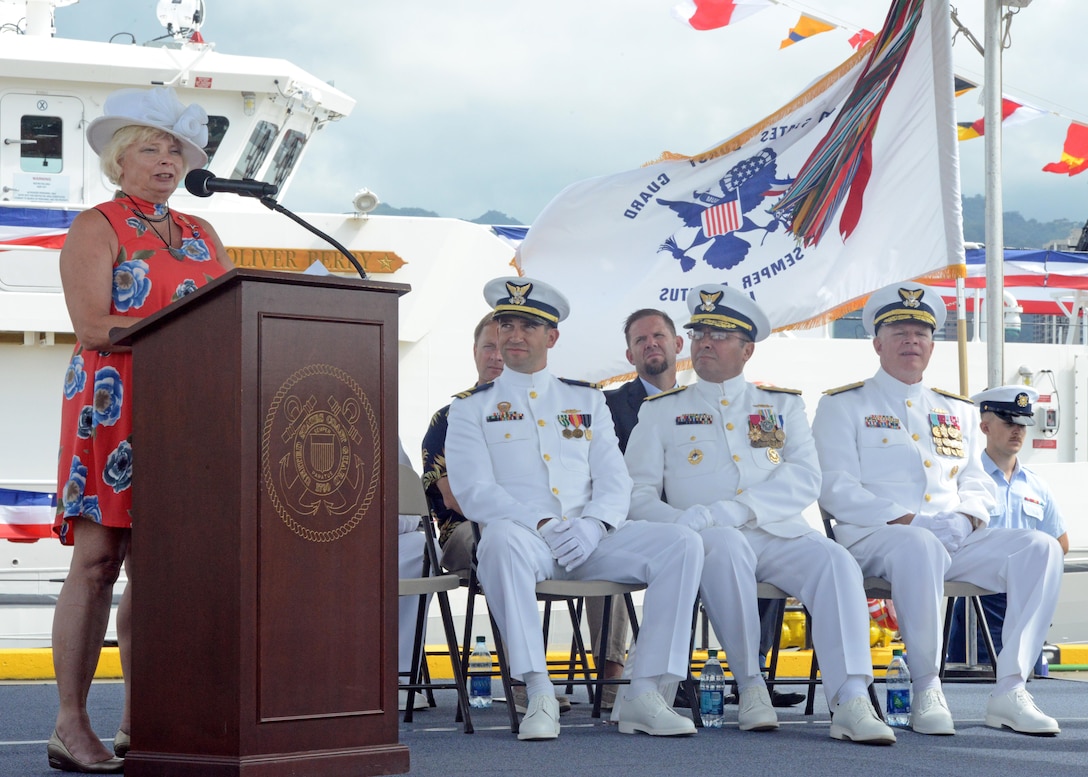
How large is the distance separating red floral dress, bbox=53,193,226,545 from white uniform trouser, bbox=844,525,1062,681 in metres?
2.34

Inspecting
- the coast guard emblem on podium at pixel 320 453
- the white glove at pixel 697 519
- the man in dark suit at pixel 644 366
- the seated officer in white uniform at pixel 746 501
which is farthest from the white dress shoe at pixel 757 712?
the coast guard emblem on podium at pixel 320 453

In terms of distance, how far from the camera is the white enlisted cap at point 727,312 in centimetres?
485

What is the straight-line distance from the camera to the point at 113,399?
128 inches

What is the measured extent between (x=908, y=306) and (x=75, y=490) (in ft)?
9.69

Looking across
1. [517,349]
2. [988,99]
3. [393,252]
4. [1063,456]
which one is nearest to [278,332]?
[517,349]

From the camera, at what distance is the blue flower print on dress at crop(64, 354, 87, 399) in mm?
3277

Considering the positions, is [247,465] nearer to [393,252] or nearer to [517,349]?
[517,349]

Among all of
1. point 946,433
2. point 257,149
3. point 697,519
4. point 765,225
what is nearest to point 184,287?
point 697,519

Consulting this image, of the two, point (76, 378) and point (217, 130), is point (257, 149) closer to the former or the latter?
point (217, 130)

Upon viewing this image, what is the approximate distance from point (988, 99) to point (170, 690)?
498 cm

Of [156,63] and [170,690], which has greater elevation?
[156,63]

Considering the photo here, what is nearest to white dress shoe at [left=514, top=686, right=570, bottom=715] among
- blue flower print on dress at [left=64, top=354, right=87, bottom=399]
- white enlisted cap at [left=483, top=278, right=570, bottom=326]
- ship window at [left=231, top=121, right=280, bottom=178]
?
white enlisted cap at [left=483, top=278, right=570, bottom=326]

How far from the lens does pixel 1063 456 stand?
12.8 m

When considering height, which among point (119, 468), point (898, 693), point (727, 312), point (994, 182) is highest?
point (994, 182)
